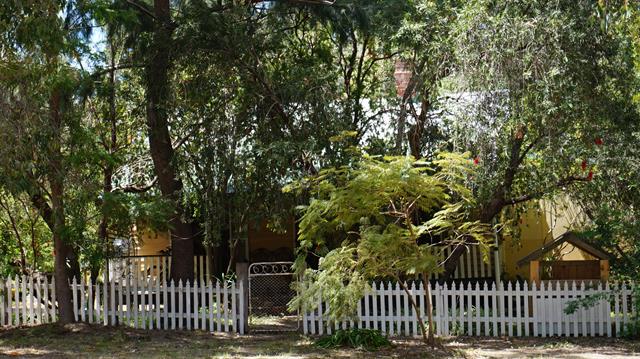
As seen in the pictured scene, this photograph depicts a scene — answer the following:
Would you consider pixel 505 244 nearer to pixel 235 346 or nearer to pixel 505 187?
pixel 505 187

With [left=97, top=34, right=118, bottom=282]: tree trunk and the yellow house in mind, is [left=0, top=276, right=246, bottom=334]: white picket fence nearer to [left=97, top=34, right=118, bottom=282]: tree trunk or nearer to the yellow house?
[left=97, top=34, right=118, bottom=282]: tree trunk

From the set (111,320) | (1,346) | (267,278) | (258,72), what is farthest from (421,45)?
(1,346)

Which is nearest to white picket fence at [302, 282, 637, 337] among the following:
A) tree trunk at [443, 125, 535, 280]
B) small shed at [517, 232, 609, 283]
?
small shed at [517, 232, 609, 283]

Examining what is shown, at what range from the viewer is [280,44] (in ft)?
52.2

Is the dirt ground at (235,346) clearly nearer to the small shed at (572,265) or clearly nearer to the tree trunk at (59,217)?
the tree trunk at (59,217)

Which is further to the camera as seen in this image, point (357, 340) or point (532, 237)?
point (532, 237)

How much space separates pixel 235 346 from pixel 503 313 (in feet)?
15.8

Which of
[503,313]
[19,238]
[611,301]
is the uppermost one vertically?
[19,238]

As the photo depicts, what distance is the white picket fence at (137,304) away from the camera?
1480 cm

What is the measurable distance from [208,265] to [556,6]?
32.5 ft

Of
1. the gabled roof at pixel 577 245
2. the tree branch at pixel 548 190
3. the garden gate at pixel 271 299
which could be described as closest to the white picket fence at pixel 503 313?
the gabled roof at pixel 577 245

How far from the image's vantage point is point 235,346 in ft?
43.3

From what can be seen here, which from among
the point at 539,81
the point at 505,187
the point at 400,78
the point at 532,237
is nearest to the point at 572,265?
the point at 505,187

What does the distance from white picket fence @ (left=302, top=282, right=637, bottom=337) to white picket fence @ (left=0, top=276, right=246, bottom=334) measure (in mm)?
1592
